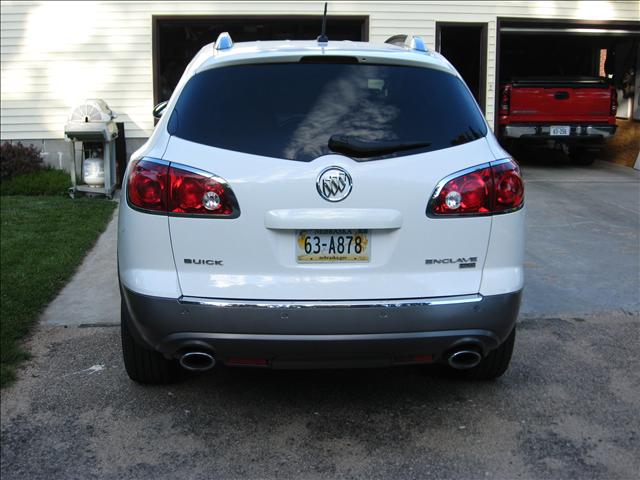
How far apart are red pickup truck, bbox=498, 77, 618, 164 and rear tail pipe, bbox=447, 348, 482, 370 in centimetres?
1037

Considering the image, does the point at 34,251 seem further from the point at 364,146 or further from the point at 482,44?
the point at 482,44

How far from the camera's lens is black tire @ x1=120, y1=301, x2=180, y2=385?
4.10 meters

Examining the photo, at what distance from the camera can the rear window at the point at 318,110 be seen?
349cm

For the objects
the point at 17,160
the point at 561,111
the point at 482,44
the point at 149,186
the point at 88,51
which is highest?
the point at 482,44

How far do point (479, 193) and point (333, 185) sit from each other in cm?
68

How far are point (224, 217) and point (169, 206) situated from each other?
0.26 metres

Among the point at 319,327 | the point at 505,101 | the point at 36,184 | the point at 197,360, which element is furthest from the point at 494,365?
the point at 505,101

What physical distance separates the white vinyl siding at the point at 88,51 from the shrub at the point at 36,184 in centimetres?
118

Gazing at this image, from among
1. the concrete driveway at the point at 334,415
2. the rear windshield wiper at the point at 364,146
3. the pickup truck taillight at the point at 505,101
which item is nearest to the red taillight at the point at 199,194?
the rear windshield wiper at the point at 364,146

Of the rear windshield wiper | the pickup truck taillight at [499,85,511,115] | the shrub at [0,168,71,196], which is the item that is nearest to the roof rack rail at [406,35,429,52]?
the rear windshield wiper

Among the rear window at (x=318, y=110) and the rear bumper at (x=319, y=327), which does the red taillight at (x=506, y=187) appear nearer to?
the rear window at (x=318, y=110)

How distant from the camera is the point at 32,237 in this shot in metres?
7.77

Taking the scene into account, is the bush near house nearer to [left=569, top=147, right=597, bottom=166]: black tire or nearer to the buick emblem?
the buick emblem

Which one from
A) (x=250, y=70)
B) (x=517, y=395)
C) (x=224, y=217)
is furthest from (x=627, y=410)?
(x=250, y=70)
